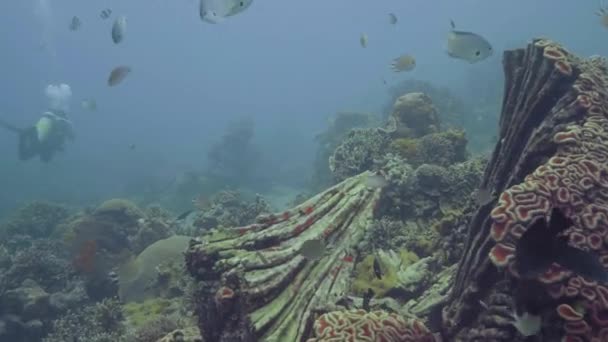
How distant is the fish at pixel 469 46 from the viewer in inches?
298

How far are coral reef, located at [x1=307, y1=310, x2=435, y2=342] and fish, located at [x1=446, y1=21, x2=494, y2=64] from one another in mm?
5083

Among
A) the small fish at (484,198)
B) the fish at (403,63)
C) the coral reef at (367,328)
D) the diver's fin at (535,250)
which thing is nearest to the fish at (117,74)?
the fish at (403,63)

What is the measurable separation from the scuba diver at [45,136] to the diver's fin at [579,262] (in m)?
17.7

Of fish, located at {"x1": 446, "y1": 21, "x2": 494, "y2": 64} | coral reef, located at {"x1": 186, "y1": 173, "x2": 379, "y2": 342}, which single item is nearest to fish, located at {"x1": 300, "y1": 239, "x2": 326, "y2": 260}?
coral reef, located at {"x1": 186, "y1": 173, "x2": 379, "y2": 342}

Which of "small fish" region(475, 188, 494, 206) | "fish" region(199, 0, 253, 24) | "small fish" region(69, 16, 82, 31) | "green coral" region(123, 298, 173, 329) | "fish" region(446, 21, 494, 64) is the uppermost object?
"small fish" region(69, 16, 82, 31)

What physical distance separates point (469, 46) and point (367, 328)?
550cm

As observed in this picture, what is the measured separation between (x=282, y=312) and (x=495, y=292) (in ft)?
7.45

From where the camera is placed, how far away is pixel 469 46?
768 cm

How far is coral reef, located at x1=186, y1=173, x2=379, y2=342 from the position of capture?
478 cm

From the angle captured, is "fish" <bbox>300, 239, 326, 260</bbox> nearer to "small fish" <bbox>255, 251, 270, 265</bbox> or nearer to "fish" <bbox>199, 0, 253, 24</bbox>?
"small fish" <bbox>255, 251, 270, 265</bbox>

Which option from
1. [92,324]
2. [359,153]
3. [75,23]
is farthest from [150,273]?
[75,23]

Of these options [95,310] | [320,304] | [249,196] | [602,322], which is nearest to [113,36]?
[95,310]

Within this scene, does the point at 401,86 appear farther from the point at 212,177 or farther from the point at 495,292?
the point at 495,292

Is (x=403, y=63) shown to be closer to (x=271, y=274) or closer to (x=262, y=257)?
(x=262, y=257)
